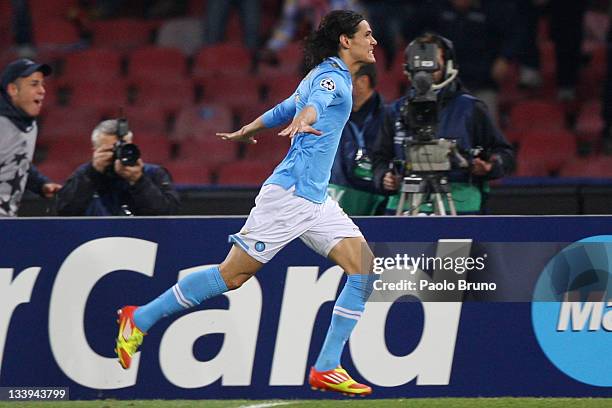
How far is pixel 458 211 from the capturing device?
7641 mm

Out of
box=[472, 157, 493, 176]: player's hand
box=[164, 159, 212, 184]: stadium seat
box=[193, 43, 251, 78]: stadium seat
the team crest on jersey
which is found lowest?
box=[164, 159, 212, 184]: stadium seat

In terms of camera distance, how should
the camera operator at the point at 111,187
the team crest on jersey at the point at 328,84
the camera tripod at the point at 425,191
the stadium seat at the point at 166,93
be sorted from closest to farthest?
the team crest on jersey at the point at 328,84 < the camera tripod at the point at 425,191 < the camera operator at the point at 111,187 < the stadium seat at the point at 166,93

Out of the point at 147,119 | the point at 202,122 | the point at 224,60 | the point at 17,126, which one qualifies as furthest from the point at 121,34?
the point at 17,126

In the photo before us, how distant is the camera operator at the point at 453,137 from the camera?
7.48m

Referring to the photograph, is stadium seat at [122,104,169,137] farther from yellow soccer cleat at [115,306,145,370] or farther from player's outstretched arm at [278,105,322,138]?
player's outstretched arm at [278,105,322,138]

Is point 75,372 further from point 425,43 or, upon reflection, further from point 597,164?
point 597,164

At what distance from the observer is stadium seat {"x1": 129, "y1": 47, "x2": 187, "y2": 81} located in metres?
12.1

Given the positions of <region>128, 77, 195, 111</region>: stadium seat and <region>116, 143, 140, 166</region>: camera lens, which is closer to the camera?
<region>116, 143, 140, 166</region>: camera lens

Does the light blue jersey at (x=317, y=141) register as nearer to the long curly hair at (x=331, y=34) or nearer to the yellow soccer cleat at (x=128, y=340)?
the long curly hair at (x=331, y=34)

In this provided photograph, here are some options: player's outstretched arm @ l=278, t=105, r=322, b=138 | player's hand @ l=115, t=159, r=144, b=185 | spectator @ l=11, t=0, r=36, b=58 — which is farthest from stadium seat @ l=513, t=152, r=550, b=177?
player's outstretched arm @ l=278, t=105, r=322, b=138

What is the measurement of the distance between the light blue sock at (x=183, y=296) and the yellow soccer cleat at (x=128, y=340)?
0.10 feet

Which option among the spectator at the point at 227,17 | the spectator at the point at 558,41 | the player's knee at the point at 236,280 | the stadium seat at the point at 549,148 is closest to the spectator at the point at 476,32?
the spectator at the point at 558,41

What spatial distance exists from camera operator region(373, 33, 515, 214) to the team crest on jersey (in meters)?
1.43

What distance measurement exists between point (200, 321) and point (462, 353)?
4.20ft
